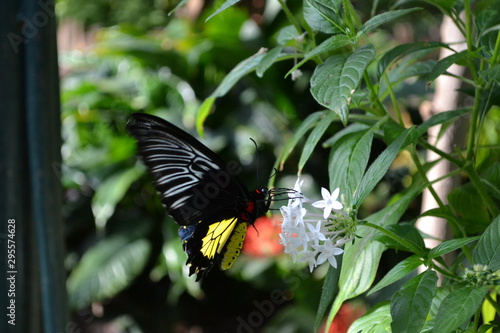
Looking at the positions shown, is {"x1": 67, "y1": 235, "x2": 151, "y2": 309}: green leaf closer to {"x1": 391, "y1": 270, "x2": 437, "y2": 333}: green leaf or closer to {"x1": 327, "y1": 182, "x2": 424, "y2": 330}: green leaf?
{"x1": 327, "y1": 182, "x2": 424, "y2": 330}: green leaf

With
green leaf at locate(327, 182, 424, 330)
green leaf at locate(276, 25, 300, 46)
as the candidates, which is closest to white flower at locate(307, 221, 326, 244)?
green leaf at locate(327, 182, 424, 330)

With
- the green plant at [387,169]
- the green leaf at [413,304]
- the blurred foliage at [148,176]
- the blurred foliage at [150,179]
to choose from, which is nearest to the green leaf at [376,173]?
the green plant at [387,169]

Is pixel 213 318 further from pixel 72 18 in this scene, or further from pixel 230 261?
pixel 72 18

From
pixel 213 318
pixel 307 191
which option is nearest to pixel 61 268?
pixel 307 191

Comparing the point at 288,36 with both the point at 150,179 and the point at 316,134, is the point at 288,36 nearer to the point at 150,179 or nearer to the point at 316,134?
the point at 316,134

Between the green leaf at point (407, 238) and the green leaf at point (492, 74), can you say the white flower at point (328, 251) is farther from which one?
the green leaf at point (492, 74)
